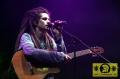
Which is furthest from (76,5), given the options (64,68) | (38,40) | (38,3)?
(38,40)

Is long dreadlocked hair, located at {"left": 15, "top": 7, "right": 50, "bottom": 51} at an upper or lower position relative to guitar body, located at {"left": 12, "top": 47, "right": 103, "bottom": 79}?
upper

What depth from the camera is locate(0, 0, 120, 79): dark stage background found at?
5.07m

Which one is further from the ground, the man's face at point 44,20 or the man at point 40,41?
the man's face at point 44,20

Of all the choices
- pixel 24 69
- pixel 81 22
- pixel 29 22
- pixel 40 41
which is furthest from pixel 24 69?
pixel 81 22

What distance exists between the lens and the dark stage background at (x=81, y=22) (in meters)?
5.07

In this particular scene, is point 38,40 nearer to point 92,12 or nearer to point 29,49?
point 29,49

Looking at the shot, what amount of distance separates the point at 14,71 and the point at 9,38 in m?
1.12

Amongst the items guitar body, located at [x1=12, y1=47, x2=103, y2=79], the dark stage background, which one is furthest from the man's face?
the dark stage background

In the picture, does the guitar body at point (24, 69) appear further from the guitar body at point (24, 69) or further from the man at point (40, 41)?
the man at point (40, 41)

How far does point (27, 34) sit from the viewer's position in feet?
12.8

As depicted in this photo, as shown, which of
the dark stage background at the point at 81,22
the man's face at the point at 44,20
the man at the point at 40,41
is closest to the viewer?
the man at the point at 40,41

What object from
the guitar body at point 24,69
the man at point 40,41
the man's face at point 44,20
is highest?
the man's face at point 44,20

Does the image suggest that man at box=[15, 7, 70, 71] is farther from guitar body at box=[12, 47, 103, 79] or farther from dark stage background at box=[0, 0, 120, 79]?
dark stage background at box=[0, 0, 120, 79]

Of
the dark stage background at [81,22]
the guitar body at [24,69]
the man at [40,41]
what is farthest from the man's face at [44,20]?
the dark stage background at [81,22]
